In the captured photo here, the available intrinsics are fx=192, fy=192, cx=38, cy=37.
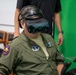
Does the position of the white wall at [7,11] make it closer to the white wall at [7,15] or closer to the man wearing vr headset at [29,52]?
the white wall at [7,15]

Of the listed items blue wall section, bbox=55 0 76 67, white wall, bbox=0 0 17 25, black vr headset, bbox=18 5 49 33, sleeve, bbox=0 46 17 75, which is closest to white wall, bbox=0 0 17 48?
white wall, bbox=0 0 17 25

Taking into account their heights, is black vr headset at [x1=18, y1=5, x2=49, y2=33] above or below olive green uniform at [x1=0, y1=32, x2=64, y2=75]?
above

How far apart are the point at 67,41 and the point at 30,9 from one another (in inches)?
44.7

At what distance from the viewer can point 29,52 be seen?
4.56 feet

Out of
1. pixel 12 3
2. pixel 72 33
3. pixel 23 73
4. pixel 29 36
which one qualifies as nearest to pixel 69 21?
pixel 72 33

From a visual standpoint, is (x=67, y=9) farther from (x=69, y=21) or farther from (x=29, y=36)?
(x=29, y=36)

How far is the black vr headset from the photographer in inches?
52.6

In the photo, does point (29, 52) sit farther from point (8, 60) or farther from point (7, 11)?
point (7, 11)

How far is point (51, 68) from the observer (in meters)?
1.43

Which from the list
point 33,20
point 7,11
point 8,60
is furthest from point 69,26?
point 7,11

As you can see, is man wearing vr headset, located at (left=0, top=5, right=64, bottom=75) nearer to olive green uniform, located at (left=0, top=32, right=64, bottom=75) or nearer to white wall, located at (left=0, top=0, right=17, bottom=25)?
olive green uniform, located at (left=0, top=32, right=64, bottom=75)

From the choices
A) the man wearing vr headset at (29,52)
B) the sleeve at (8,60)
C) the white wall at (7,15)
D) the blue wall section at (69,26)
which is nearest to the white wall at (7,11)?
the white wall at (7,15)

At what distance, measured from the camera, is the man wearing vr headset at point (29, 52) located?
4.37ft

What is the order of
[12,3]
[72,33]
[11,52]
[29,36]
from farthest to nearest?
[12,3], [72,33], [29,36], [11,52]
